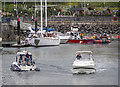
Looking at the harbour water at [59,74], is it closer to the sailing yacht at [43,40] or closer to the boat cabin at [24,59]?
the boat cabin at [24,59]

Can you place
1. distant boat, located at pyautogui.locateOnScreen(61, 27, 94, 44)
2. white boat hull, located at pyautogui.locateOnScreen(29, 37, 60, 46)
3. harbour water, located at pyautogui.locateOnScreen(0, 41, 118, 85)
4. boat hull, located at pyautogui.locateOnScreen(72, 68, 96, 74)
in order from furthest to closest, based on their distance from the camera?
distant boat, located at pyautogui.locateOnScreen(61, 27, 94, 44)
white boat hull, located at pyautogui.locateOnScreen(29, 37, 60, 46)
boat hull, located at pyautogui.locateOnScreen(72, 68, 96, 74)
harbour water, located at pyautogui.locateOnScreen(0, 41, 118, 85)

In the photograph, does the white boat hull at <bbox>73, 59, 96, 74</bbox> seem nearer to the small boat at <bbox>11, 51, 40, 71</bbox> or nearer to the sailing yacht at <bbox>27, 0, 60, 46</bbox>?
the small boat at <bbox>11, 51, 40, 71</bbox>

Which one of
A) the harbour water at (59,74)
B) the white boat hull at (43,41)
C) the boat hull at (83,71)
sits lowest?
the harbour water at (59,74)

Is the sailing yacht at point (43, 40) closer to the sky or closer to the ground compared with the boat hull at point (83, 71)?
closer to the sky

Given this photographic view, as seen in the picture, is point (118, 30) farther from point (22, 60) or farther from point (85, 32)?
point (22, 60)

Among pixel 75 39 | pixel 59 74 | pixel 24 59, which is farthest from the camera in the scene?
pixel 75 39

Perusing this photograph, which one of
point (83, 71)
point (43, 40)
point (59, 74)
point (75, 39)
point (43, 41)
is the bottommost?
point (59, 74)

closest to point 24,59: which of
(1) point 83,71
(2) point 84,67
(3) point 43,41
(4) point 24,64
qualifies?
(4) point 24,64

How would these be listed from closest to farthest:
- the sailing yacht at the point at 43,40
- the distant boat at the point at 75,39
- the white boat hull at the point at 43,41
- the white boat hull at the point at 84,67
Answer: the white boat hull at the point at 84,67 → the white boat hull at the point at 43,41 → the sailing yacht at the point at 43,40 → the distant boat at the point at 75,39

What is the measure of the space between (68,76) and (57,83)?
4.20 m

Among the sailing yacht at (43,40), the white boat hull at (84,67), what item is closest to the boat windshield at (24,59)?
the white boat hull at (84,67)

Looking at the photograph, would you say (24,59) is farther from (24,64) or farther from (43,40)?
(43,40)

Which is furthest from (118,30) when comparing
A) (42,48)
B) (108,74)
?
(108,74)

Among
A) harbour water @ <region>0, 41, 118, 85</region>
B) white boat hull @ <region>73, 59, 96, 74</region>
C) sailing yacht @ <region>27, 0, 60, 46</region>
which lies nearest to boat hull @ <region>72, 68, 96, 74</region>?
white boat hull @ <region>73, 59, 96, 74</region>
